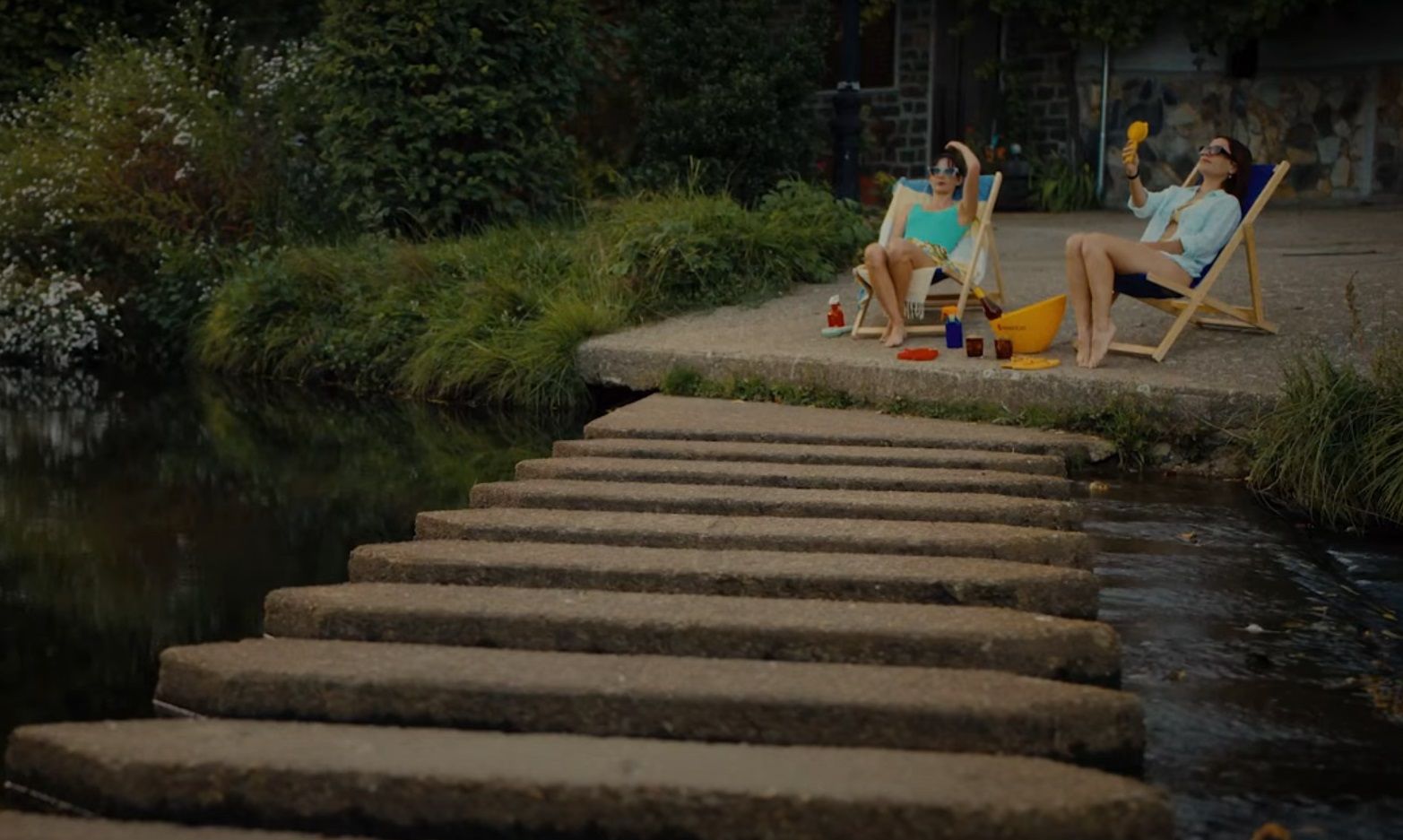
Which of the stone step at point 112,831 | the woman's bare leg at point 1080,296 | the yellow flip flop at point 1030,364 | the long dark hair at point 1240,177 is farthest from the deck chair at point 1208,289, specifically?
the stone step at point 112,831

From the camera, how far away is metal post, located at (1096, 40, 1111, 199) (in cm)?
1427

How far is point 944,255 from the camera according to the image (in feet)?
25.7

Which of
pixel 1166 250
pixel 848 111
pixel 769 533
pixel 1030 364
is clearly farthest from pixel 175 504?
pixel 848 111

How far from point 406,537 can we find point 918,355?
2423 millimetres

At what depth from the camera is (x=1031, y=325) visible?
23.9ft

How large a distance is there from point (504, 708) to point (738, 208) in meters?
6.69

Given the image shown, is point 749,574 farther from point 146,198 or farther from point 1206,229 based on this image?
point 146,198

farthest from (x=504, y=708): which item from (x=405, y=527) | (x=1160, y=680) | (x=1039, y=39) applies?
(x=1039, y=39)

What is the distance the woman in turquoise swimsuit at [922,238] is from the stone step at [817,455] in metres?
1.61

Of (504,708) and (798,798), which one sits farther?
(504,708)

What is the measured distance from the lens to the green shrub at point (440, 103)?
10.5 metres

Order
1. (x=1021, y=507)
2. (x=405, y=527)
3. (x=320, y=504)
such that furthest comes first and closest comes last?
(x=320, y=504), (x=405, y=527), (x=1021, y=507)

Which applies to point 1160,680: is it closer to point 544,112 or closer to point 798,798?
point 798,798

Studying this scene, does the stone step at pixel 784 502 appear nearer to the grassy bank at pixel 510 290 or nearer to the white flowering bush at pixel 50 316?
the grassy bank at pixel 510 290
